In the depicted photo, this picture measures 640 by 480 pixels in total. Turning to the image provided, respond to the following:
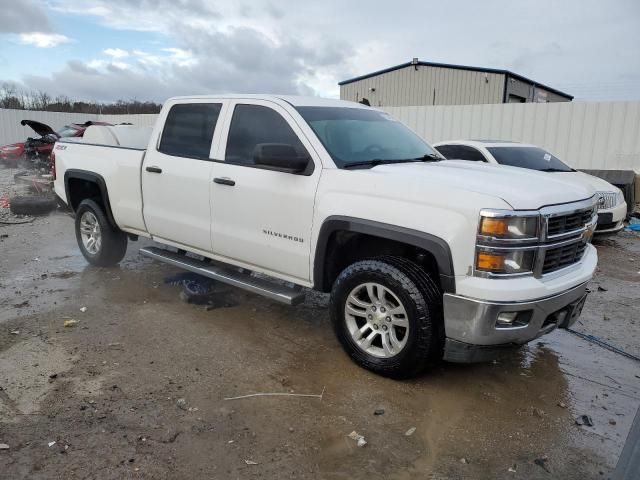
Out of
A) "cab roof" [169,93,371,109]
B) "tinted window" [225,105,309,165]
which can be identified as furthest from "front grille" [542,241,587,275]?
"cab roof" [169,93,371,109]

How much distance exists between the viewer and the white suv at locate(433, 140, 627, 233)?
8672 mm

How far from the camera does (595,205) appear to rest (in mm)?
4035

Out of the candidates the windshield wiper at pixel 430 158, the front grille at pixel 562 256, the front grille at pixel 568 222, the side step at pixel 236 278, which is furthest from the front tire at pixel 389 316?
the windshield wiper at pixel 430 158

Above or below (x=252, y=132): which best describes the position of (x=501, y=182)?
below

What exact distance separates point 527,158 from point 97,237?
6.88 m

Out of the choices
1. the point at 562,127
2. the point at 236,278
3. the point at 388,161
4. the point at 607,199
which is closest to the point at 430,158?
the point at 388,161

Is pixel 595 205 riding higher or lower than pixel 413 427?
higher

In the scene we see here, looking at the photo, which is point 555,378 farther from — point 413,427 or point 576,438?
point 413,427

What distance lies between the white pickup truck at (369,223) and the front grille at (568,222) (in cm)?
1

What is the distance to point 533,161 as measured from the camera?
9.04m

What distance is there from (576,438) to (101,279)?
5.16m

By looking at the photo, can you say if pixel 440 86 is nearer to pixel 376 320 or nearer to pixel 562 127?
pixel 562 127

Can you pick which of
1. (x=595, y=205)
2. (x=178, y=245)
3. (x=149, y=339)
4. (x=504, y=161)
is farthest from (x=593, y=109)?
(x=149, y=339)

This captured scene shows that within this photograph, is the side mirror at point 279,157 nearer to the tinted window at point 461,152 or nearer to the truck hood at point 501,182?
the truck hood at point 501,182
